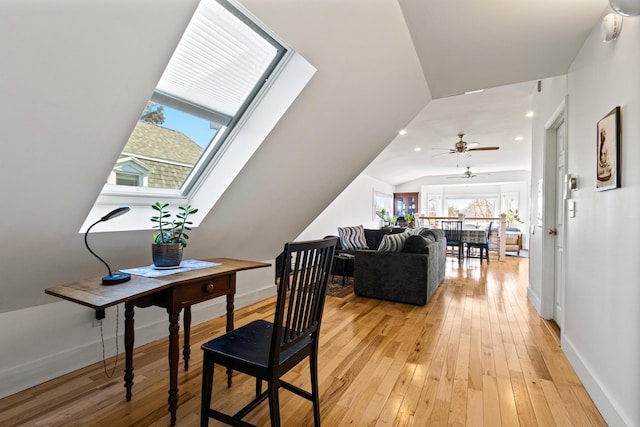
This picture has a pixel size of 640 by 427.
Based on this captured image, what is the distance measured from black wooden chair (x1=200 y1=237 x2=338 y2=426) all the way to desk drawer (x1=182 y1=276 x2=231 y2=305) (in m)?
0.32

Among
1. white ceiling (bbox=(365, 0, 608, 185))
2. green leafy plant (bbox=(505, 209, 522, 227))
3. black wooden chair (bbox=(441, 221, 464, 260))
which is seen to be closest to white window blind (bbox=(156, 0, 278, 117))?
white ceiling (bbox=(365, 0, 608, 185))

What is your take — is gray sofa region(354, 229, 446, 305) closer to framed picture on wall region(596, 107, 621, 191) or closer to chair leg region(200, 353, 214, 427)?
framed picture on wall region(596, 107, 621, 191)

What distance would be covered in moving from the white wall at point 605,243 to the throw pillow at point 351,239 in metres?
3.68

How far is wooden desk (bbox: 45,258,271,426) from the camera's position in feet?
4.56

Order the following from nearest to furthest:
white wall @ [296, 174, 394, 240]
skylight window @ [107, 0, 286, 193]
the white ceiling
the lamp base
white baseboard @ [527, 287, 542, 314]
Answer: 1. the lamp base
2. skylight window @ [107, 0, 286, 193]
3. the white ceiling
4. white baseboard @ [527, 287, 542, 314]
5. white wall @ [296, 174, 394, 240]

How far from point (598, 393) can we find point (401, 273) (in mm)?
2154

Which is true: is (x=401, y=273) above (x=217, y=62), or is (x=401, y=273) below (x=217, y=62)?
below

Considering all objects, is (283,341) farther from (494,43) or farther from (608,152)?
(494,43)

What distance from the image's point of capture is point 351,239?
5973 mm

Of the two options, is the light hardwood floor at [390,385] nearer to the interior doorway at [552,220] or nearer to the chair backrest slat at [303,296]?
the interior doorway at [552,220]

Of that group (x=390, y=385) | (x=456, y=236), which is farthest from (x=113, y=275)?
(x=456, y=236)

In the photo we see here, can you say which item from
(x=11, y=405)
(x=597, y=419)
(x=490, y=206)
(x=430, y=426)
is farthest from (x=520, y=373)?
(x=490, y=206)

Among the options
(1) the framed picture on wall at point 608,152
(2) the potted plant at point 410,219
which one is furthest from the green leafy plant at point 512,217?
(1) the framed picture on wall at point 608,152

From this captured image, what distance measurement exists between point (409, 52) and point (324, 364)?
2.51 meters
